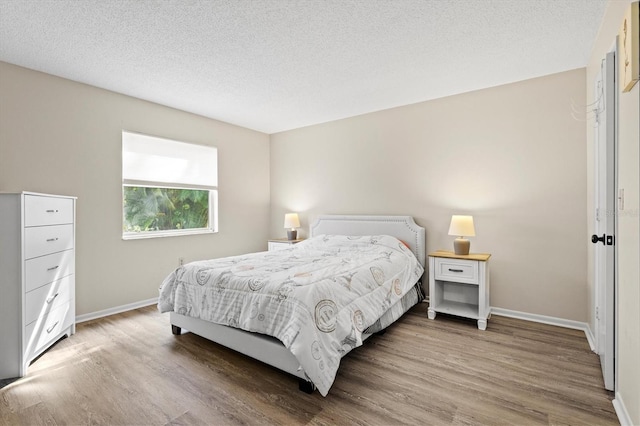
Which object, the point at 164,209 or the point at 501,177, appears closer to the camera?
the point at 501,177

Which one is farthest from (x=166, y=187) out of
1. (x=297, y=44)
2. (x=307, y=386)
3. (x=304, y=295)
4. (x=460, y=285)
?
(x=460, y=285)

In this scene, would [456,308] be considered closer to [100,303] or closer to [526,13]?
[526,13]

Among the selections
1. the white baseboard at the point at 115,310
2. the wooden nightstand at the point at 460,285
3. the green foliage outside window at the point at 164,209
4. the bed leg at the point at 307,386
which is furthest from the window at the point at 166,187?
the wooden nightstand at the point at 460,285

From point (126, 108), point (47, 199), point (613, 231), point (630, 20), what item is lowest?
point (613, 231)

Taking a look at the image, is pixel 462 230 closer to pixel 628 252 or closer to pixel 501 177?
pixel 501 177

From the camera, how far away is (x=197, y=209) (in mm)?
4496

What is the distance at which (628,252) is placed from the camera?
5.08 feet

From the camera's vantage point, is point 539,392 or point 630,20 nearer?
point 630,20

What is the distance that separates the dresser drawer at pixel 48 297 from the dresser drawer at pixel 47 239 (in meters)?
0.28

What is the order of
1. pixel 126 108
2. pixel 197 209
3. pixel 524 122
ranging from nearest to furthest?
pixel 524 122, pixel 126 108, pixel 197 209

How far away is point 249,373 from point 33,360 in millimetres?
1707

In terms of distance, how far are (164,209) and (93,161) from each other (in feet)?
3.28

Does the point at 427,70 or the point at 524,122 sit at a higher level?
the point at 427,70

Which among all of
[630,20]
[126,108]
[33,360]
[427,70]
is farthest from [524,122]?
[33,360]
